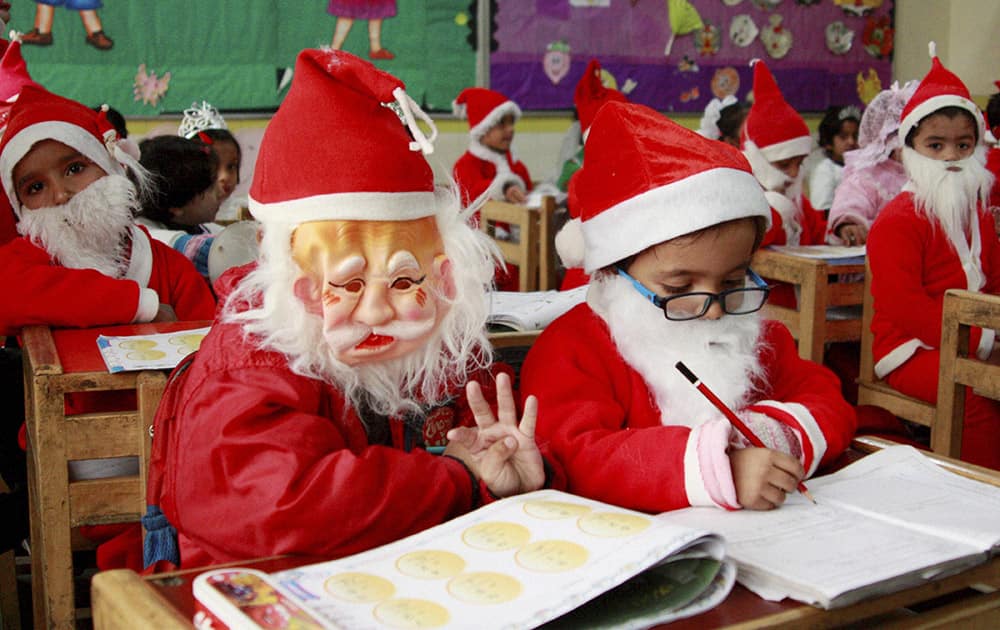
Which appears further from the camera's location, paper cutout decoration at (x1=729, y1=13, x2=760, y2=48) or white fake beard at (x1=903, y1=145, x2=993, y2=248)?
paper cutout decoration at (x1=729, y1=13, x2=760, y2=48)

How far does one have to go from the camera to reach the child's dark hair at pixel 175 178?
10.9 ft

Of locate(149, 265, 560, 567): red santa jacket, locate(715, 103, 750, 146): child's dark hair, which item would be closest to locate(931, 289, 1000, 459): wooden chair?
locate(149, 265, 560, 567): red santa jacket

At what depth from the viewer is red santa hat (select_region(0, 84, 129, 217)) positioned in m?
2.45

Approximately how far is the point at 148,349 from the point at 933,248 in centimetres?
220

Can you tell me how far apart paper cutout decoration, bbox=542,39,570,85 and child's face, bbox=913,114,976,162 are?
3.49 m

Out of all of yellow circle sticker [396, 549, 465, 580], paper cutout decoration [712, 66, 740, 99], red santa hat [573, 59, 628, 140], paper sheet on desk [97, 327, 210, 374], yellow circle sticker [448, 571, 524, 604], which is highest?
paper cutout decoration [712, 66, 740, 99]

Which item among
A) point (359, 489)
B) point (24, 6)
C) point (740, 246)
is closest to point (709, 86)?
point (24, 6)

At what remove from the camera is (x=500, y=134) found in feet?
19.9

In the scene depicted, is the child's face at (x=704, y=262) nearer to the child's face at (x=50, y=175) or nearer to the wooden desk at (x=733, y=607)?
the wooden desk at (x=733, y=607)

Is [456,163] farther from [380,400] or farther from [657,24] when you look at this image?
[380,400]

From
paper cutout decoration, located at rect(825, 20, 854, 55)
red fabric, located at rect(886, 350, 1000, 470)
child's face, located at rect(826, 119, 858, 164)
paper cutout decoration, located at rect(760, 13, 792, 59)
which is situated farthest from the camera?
paper cutout decoration, located at rect(825, 20, 854, 55)

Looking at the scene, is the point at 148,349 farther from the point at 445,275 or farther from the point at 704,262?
the point at 704,262

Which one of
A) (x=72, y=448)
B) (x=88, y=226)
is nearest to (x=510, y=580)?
(x=72, y=448)

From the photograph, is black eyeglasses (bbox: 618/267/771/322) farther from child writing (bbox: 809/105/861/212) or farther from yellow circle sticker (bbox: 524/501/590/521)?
child writing (bbox: 809/105/861/212)
